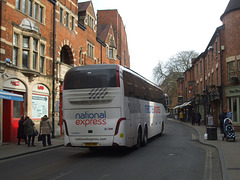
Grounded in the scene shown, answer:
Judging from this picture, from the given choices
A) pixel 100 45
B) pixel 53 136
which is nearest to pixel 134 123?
pixel 53 136

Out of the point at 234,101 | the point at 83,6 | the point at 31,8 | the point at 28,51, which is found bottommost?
the point at 234,101

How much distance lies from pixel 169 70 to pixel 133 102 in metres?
54.8

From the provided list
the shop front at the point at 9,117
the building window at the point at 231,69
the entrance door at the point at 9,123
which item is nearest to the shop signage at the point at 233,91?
the building window at the point at 231,69

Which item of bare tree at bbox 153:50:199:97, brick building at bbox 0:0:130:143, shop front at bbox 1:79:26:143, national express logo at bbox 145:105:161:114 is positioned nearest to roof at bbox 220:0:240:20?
national express logo at bbox 145:105:161:114

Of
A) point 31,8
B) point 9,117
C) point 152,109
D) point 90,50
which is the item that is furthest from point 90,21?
point 9,117

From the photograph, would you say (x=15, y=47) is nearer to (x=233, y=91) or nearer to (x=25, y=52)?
(x=25, y=52)

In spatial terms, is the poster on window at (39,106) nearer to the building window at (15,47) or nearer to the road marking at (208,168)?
the building window at (15,47)

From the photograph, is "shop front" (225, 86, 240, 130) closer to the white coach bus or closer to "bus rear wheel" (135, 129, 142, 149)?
"bus rear wheel" (135, 129, 142, 149)

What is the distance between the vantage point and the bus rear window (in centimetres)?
1102

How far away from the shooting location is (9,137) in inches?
658

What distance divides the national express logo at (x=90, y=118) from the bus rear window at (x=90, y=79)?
109cm

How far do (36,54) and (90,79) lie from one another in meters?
9.60

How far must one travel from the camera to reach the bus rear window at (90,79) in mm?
11016

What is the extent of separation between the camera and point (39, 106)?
20062 mm
